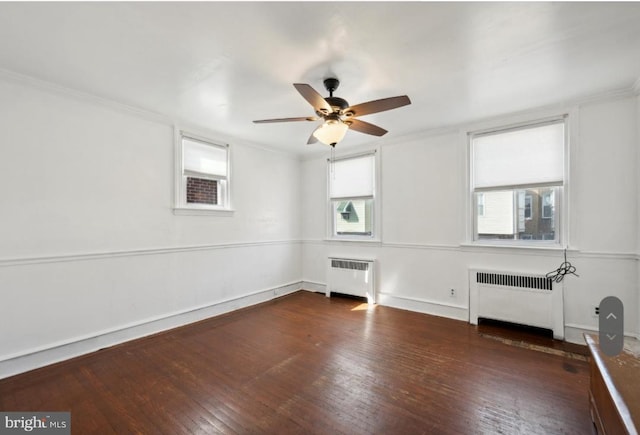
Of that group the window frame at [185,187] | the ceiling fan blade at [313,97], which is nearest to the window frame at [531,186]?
the ceiling fan blade at [313,97]

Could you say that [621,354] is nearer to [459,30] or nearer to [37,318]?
[459,30]

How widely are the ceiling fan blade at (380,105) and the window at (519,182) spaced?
2066mm

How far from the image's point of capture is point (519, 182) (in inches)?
135

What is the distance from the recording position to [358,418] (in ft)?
6.22

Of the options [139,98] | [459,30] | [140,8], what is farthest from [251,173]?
[459,30]

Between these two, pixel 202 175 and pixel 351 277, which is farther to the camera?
pixel 351 277

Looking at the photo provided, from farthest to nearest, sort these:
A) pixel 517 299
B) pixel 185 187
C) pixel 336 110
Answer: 1. pixel 185 187
2. pixel 517 299
3. pixel 336 110

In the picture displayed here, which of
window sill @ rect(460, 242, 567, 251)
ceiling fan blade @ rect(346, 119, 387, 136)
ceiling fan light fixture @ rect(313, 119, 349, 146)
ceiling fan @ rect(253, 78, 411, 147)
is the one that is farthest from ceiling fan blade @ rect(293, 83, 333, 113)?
window sill @ rect(460, 242, 567, 251)

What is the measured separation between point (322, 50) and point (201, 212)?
2.70 metres

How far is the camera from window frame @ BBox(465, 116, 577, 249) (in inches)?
124

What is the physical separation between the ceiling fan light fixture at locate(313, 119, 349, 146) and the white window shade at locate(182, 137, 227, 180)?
6.82 ft

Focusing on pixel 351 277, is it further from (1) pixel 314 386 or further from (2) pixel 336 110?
(2) pixel 336 110

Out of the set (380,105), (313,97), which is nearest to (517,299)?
(380,105)

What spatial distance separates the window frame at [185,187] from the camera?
359 centimetres
